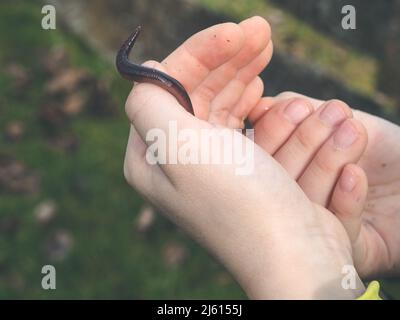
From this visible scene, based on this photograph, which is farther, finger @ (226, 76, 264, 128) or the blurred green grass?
the blurred green grass

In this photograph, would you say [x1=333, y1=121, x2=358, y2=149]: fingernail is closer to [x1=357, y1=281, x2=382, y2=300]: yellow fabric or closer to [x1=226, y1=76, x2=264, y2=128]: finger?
[x1=226, y1=76, x2=264, y2=128]: finger

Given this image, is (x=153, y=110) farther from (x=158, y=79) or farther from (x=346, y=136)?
(x=346, y=136)

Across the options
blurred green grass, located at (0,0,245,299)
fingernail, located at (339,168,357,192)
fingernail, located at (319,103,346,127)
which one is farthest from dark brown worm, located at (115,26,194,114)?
blurred green grass, located at (0,0,245,299)

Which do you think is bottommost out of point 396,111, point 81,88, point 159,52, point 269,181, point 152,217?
point 269,181

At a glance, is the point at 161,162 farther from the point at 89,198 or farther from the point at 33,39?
the point at 33,39

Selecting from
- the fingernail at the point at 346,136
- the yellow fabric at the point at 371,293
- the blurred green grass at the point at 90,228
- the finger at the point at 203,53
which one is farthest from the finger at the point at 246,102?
the blurred green grass at the point at 90,228

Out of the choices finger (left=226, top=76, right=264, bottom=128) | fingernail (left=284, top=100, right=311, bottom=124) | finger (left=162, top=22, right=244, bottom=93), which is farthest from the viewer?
finger (left=226, top=76, right=264, bottom=128)

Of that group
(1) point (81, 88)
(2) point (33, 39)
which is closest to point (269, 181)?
(1) point (81, 88)
